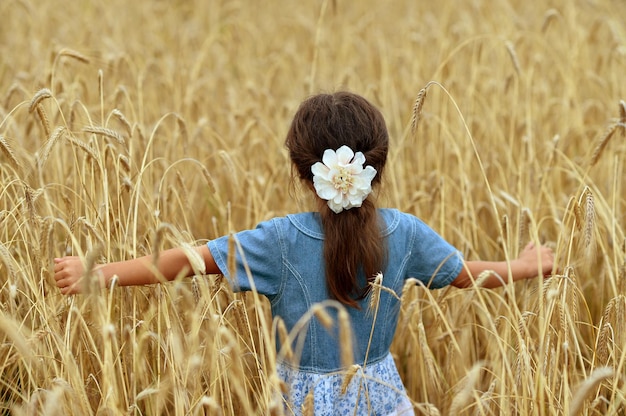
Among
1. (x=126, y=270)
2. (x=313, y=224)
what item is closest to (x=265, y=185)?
(x=313, y=224)

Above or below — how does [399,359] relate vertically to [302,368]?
below

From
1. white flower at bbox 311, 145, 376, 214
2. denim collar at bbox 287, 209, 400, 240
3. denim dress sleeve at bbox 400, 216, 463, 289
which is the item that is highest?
white flower at bbox 311, 145, 376, 214

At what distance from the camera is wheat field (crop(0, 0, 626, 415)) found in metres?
1.83

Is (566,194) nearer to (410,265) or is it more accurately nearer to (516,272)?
(516,272)

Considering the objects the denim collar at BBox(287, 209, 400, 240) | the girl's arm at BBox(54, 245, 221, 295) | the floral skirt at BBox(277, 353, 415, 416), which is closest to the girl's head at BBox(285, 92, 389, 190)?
the denim collar at BBox(287, 209, 400, 240)

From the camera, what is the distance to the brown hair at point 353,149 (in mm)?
1850

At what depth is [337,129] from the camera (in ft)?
6.04

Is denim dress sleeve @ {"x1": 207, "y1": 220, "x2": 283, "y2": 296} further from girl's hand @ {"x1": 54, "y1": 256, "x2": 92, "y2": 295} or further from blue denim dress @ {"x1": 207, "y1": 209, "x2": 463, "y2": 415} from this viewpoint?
girl's hand @ {"x1": 54, "y1": 256, "x2": 92, "y2": 295}

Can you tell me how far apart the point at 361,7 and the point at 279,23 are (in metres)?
0.87

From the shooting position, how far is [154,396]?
2.00 m

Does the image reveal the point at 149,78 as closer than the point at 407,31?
Yes

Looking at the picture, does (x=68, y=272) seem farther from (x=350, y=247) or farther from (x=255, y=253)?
(x=350, y=247)

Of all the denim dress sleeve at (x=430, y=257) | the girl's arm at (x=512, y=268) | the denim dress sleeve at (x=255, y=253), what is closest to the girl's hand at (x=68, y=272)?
the denim dress sleeve at (x=255, y=253)

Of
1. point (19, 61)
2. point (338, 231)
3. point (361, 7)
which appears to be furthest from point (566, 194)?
point (361, 7)
